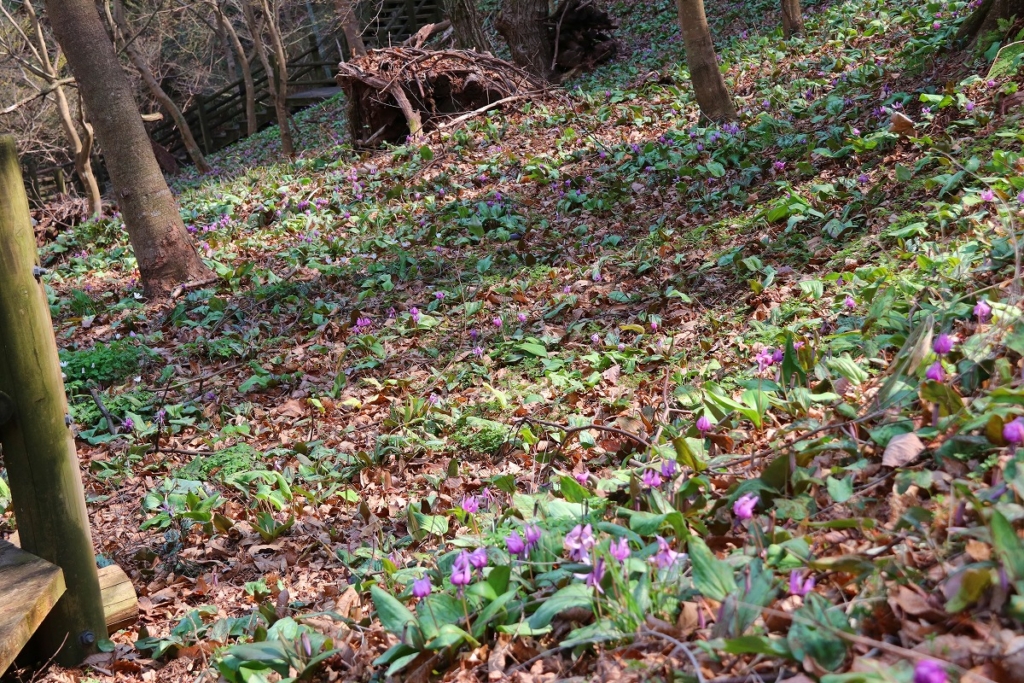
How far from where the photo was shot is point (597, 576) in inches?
80.7

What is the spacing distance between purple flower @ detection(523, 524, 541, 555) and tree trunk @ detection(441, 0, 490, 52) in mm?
11557

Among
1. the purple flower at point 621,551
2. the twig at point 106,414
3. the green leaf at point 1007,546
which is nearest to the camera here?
the green leaf at point 1007,546

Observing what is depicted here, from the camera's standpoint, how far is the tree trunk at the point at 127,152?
6.97 meters

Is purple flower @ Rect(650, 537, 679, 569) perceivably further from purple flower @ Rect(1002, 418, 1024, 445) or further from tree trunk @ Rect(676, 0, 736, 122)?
tree trunk @ Rect(676, 0, 736, 122)

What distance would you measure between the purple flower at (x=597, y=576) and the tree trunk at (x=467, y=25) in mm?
11866

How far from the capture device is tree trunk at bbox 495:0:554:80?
13.2 m

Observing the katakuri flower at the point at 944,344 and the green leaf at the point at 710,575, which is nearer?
the green leaf at the point at 710,575

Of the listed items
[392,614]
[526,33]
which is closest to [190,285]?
[392,614]

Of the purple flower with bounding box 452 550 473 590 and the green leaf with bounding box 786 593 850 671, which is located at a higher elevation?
the purple flower with bounding box 452 550 473 590

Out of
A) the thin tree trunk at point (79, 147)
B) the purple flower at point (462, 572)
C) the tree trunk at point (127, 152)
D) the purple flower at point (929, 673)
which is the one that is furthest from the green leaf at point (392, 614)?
the thin tree trunk at point (79, 147)

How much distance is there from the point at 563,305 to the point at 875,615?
165 inches

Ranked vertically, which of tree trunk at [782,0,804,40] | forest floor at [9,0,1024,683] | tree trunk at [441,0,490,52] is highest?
tree trunk at [441,0,490,52]

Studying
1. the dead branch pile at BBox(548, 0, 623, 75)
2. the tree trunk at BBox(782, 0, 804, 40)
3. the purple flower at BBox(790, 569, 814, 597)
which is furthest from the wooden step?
the dead branch pile at BBox(548, 0, 623, 75)

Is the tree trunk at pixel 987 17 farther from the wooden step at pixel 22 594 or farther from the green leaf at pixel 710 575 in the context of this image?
the wooden step at pixel 22 594
